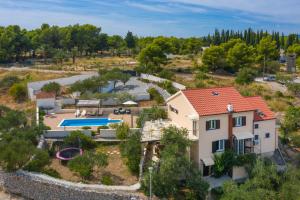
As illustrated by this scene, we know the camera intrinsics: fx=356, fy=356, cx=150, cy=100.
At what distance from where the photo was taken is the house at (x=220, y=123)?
27.4 m

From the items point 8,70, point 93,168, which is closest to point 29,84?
point 8,70

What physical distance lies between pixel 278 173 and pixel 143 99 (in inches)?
992

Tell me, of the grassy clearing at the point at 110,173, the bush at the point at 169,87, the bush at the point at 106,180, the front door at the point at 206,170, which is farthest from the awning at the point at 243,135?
the bush at the point at 169,87

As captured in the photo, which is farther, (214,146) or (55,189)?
(214,146)

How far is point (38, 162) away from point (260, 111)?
61.6 ft

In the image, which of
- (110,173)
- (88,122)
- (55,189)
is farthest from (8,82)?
(55,189)

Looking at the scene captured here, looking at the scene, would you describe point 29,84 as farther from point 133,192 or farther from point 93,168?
point 133,192

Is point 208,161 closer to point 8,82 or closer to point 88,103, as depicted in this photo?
point 88,103

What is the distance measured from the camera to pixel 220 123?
2789 cm

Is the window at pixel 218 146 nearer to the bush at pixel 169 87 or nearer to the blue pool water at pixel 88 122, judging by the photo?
the blue pool water at pixel 88 122

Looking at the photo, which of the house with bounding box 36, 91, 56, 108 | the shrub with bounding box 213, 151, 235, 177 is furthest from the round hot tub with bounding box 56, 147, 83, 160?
the house with bounding box 36, 91, 56, 108

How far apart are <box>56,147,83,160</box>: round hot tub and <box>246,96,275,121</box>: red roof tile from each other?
15131 millimetres

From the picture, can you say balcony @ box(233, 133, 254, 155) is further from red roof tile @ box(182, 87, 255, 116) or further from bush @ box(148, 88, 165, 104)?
bush @ box(148, 88, 165, 104)

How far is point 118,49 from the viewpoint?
109 m
